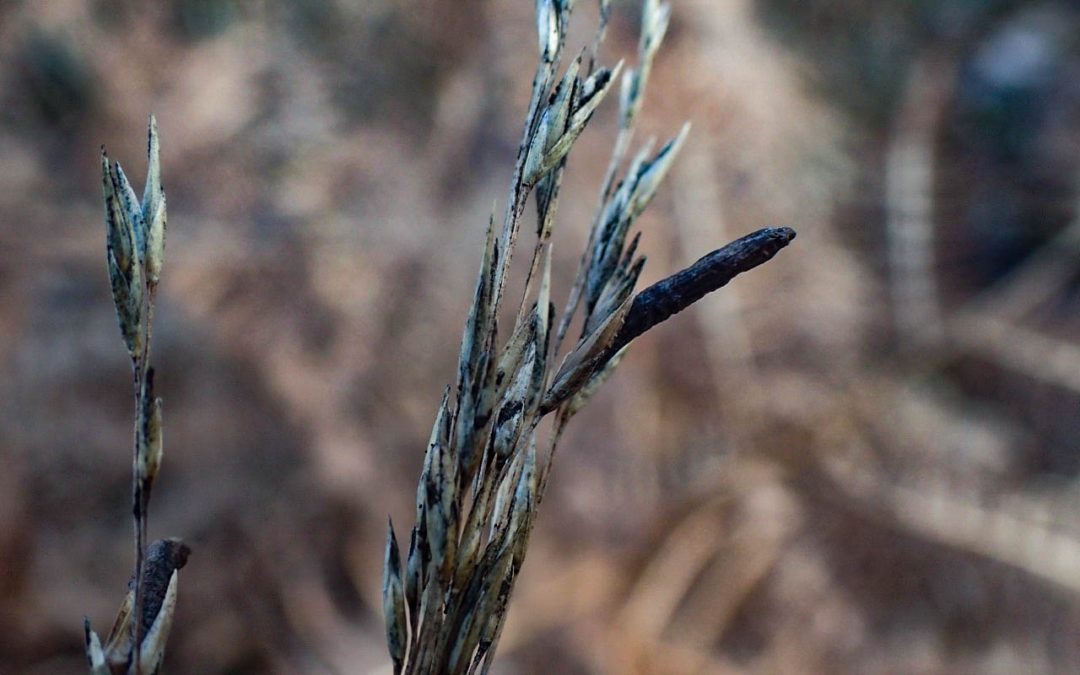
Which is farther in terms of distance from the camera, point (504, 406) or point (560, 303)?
point (560, 303)

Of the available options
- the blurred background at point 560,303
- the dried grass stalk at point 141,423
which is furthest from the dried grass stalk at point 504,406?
the blurred background at point 560,303

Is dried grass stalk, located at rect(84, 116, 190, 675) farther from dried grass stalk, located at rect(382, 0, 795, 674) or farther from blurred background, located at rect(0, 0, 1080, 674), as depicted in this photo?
blurred background, located at rect(0, 0, 1080, 674)

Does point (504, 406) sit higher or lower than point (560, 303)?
lower

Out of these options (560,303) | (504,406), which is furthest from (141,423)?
(560,303)

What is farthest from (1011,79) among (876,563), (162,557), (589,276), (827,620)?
(162,557)

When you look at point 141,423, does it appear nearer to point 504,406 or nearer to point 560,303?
point 504,406

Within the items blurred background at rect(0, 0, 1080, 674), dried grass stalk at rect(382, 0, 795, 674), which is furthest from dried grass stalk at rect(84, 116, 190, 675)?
blurred background at rect(0, 0, 1080, 674)

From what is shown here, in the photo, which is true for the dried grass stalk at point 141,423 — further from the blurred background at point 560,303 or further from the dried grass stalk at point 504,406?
the blurred background at point 560,303
